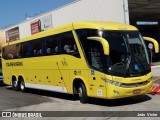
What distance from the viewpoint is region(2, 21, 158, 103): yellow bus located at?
1185 centimetres

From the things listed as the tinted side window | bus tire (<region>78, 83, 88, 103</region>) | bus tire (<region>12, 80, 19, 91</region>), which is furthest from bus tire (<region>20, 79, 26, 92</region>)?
bus tire (<region>78, 83, 88, 103</region>)

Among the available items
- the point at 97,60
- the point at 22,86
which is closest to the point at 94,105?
the point at 97,60

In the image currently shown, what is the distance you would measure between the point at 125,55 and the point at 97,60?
0.97m

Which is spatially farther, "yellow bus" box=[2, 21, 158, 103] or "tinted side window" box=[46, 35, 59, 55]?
"tinted side window" box=[46, 35, 59, 55]

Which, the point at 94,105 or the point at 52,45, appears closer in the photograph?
the point at 94,105

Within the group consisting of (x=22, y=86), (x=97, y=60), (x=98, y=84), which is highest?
(x=97, y=60)

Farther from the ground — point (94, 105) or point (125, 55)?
point (125, 55)

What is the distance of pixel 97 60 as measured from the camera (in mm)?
12281

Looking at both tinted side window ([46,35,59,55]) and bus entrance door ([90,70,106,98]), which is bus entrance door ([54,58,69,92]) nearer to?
tinted side window ([46,35,59,55])

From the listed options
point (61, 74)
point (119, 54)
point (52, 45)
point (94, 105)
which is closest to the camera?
point (119, 54)

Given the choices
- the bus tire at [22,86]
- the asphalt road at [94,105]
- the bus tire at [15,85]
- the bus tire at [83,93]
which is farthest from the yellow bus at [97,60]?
the bus tire at [15,85]

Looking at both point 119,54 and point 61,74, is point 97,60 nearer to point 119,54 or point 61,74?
point 119,54

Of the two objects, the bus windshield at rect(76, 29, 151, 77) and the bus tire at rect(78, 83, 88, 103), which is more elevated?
the bus windshield at rect(76, 29, 151, 77)

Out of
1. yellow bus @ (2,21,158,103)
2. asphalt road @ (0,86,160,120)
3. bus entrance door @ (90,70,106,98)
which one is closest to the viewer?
asphalt road @ (0,86,160,120)
